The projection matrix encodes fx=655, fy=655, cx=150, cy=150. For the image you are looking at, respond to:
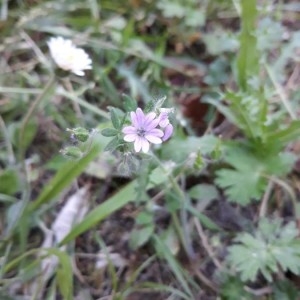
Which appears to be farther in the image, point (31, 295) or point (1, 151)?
point (1, 151)

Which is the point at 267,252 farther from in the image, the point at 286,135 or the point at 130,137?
the point at 130,137

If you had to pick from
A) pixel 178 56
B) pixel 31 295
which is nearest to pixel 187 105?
pixel 178 56

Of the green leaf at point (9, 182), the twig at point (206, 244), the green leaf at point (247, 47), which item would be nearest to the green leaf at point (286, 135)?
the green leaf at point (247, 47)

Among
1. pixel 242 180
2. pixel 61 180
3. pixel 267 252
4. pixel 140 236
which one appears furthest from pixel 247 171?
pixel 61 180

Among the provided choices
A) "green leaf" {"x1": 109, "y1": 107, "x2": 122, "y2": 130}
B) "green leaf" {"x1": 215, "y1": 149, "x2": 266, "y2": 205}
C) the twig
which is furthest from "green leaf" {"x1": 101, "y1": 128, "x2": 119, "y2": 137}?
the twig

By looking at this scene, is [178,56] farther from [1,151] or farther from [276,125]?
[1,151]

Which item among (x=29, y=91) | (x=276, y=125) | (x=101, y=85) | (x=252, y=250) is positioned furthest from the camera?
(x=101, y=85)

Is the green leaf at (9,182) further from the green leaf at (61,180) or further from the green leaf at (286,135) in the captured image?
the green leaf at (286,135)
